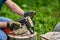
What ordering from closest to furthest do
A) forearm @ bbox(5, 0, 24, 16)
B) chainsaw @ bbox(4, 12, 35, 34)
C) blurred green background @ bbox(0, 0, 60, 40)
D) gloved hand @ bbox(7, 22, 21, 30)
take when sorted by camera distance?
gloved hand @ bbox(7, 22, 21, 30), chainsaw @ bbox(4, 12, 35, 34), forearm @ bbox(5, 0, 24, 16), blurred green background @ bbox(0, 0, 60, 40)

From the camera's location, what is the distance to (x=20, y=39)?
4.71m

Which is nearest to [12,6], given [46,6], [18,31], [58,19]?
[18,31]

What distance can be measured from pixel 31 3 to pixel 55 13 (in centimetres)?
77

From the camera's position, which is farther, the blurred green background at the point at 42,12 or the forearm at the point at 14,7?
the blurred green background at the point at 42,12

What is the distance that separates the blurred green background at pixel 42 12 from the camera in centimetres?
662

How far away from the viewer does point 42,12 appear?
7375mm

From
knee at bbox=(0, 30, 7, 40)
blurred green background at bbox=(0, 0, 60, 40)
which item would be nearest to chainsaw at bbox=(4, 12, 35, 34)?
knee at bbox=(0, 30, 7, 40)

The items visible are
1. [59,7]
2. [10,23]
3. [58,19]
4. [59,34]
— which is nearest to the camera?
[10,23]

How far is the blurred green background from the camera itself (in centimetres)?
662

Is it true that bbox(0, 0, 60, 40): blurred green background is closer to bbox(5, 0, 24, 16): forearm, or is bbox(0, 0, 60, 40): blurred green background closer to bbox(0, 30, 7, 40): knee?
bbox(5, 0, 24, 16): forearm

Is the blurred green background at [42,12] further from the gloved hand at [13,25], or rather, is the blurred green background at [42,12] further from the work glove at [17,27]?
the gloved hand at [13,25]

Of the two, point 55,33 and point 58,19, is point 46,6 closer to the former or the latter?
point 58,19

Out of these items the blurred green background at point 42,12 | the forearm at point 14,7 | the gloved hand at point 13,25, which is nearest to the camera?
the gloved hand at point 13,25

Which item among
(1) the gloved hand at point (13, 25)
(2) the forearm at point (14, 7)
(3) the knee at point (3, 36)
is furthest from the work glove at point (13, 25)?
(2) the forearm at point (14, 7)
